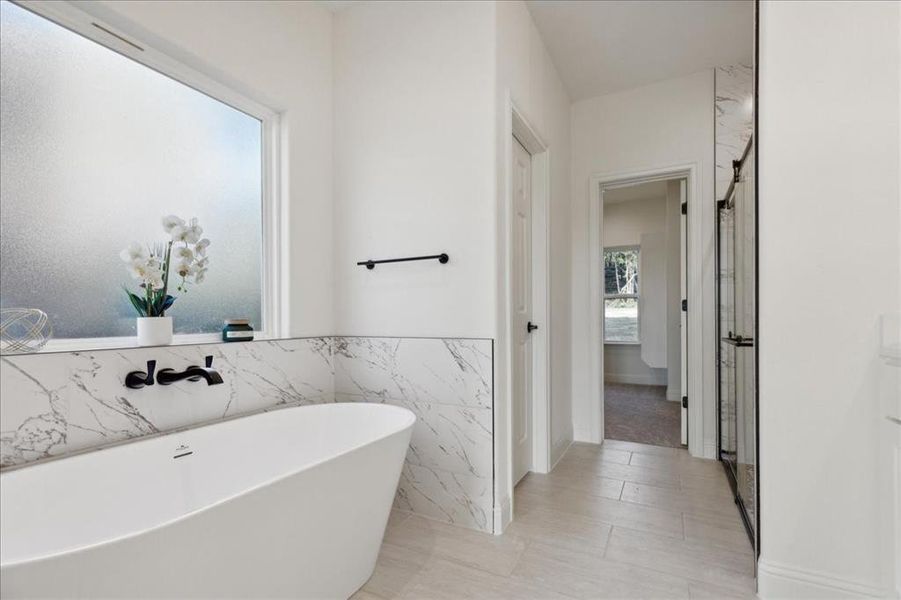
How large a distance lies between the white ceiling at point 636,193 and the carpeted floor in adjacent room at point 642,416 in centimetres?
254

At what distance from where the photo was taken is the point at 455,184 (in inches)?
89.3

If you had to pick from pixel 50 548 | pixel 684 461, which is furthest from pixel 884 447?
pixel 50 548

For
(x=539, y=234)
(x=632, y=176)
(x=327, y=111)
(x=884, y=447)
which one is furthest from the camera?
(x=632, y=176)

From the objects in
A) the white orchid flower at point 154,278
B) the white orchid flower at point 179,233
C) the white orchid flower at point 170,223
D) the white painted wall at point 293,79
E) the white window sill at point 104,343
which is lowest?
the white window sill at point 104,343

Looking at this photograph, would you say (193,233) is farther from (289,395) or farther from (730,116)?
(730,116)

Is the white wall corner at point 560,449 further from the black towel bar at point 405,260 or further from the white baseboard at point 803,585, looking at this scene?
the black towel bar at point 405,260

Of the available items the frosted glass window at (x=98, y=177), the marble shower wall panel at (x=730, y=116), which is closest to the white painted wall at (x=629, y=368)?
the marble shower wall panel at (x=730, y=116)

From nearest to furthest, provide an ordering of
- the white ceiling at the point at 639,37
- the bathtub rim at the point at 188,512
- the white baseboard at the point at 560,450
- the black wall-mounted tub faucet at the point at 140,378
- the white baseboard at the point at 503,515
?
the bathtub rim at the point at 188,512, the black wall-mounted tub faucet at the point at 140,378, the white baseboard at the point at 503,515, the white ceiling at the point at 639,37, the white baseboard at the point at 560,450

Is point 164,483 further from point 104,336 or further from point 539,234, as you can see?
point 539,234

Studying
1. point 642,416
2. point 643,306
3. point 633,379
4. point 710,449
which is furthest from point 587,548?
point 633,379

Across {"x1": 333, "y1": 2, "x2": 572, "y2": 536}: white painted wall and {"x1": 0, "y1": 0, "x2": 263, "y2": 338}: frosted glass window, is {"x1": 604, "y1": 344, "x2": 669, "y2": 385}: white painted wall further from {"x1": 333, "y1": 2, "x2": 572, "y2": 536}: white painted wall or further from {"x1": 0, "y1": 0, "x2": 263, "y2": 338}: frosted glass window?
{"x1": 0, "y1": 0, "x2": 263, "y2": 338}: frosted glass window

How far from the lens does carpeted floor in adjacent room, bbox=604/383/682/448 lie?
12.4 feet

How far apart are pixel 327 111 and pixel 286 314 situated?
46.5 inches

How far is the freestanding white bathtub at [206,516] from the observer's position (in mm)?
974
